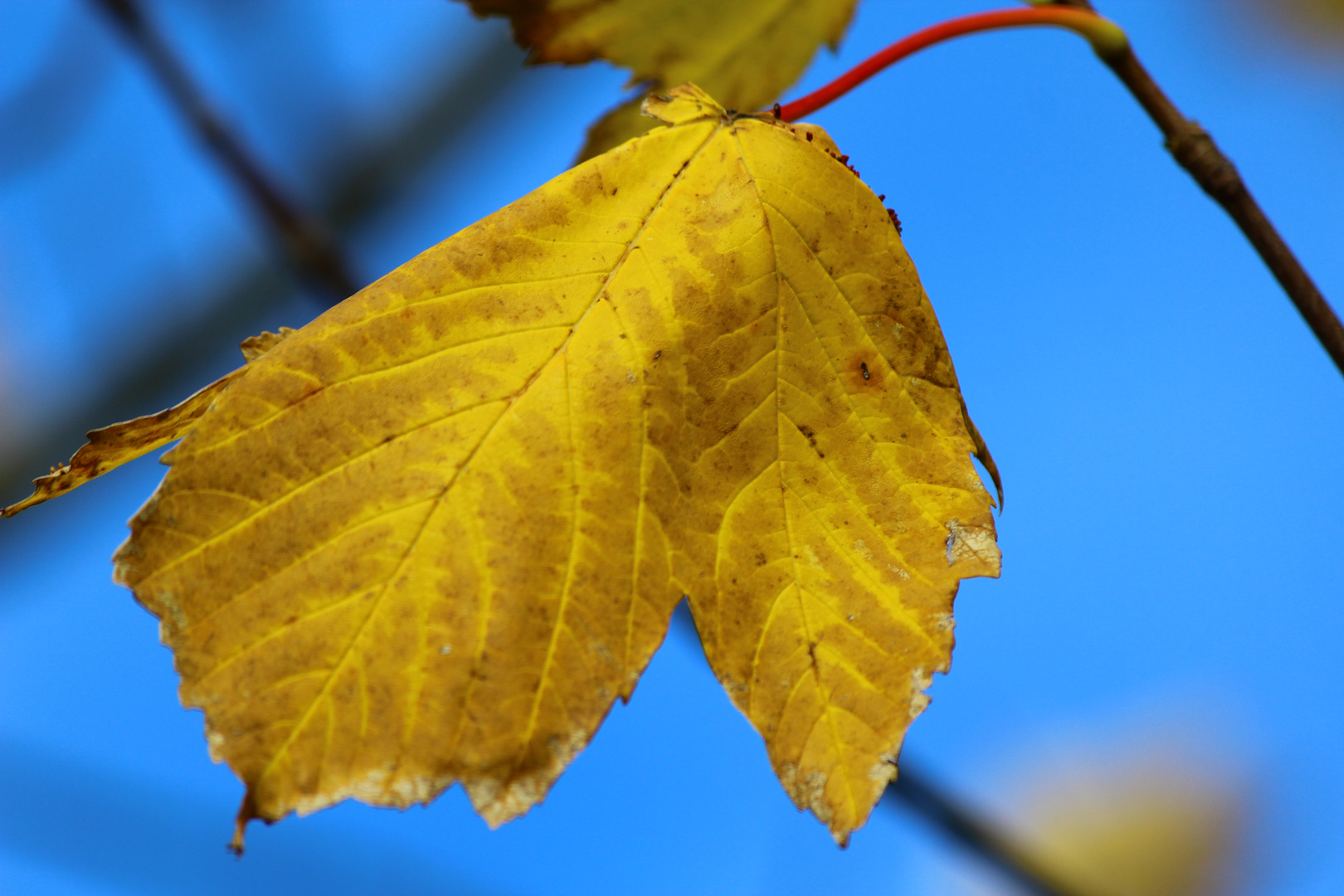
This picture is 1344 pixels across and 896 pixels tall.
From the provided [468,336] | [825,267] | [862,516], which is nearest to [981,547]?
[862,516]

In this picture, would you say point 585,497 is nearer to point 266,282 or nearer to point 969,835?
point 969,835

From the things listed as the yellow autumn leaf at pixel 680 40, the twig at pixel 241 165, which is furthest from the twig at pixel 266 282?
the yellow autumn leaf at pixel 680 40

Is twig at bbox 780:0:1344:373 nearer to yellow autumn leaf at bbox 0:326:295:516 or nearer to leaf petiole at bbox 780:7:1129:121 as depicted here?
leaf petiole at bbox 780:7:1129:121

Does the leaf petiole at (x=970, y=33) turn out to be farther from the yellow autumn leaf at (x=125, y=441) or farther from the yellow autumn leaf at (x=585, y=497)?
the yellow autumn leaf at (x=125, y=441)

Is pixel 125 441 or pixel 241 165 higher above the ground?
pixel 241 165

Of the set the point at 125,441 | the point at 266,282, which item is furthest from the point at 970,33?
the point at 266,282

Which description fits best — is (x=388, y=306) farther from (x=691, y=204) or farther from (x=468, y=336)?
(x=691, y=204)

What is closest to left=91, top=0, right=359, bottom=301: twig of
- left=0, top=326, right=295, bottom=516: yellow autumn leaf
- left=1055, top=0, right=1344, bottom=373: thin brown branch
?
left=0, top=326, right=295, bottom=516: yellow autumn leaf
